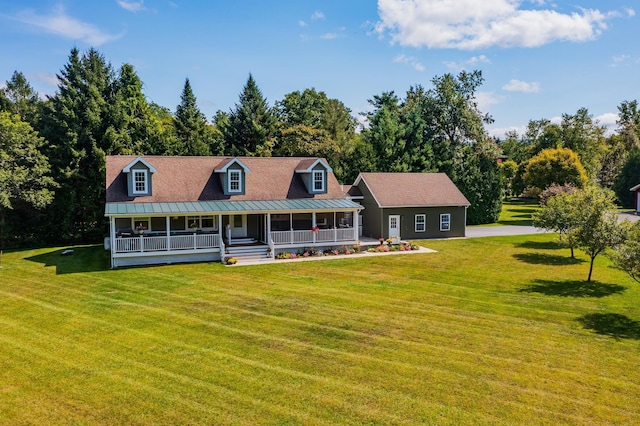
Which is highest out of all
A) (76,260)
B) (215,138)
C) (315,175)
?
(215,138)

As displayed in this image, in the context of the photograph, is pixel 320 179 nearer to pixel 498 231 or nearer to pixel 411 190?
pixel 411 190

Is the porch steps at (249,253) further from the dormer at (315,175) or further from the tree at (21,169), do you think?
the tree at (21,169)

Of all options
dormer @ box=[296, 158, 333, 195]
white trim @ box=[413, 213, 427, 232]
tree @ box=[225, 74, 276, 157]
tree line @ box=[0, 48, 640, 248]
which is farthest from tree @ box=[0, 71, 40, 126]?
white trim @ box=[413, 213, 427, 232]

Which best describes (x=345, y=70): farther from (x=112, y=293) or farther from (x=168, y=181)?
(x=112, y=293)

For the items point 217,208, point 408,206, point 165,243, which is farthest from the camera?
point 408,206

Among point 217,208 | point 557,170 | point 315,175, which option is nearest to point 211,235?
point 217,208

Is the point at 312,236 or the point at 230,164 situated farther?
the point at 230,164

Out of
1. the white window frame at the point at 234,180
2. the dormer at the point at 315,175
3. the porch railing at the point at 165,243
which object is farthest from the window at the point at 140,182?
the dormer at the point at 315,175

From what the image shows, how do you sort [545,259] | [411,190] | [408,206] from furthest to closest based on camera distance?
[411,190]
[408,206]
[545,259]
